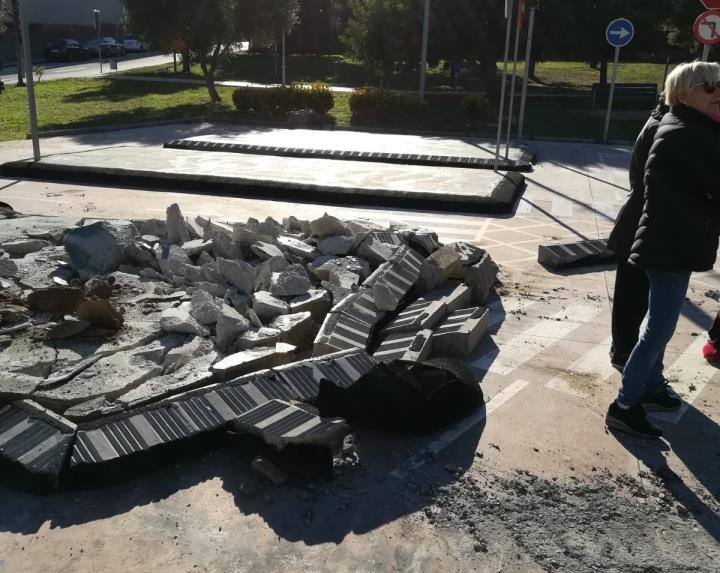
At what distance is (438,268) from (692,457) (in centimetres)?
277

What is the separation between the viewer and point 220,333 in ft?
16.6

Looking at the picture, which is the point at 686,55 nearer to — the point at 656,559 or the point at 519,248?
the point at 519,248

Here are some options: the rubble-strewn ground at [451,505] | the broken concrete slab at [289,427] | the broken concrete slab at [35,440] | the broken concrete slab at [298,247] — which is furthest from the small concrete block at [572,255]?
the broken concrete slab at [35,440]

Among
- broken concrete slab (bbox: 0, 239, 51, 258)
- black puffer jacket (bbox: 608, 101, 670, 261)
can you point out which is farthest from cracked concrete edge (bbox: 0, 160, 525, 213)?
black puffer jacket (bbox: 608, 101, 670, 261)

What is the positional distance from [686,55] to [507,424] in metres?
35.6

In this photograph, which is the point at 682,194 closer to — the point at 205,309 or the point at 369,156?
the point at 205,309

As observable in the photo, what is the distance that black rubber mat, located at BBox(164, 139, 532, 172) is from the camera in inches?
549

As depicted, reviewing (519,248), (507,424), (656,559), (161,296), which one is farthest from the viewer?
(519,248)

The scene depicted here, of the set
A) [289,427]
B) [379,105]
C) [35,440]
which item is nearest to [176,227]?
[35,440]

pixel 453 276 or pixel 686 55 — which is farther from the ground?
pixel 686 55

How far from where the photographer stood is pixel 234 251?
655 cm

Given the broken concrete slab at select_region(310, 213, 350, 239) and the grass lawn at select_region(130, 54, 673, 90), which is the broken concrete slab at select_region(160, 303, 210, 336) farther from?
the grass lawn at select_region(130, 54, 673, 90)

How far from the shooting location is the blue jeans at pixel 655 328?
13.3 feet

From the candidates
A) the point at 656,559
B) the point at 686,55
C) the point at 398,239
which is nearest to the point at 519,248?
the point at 398,239
